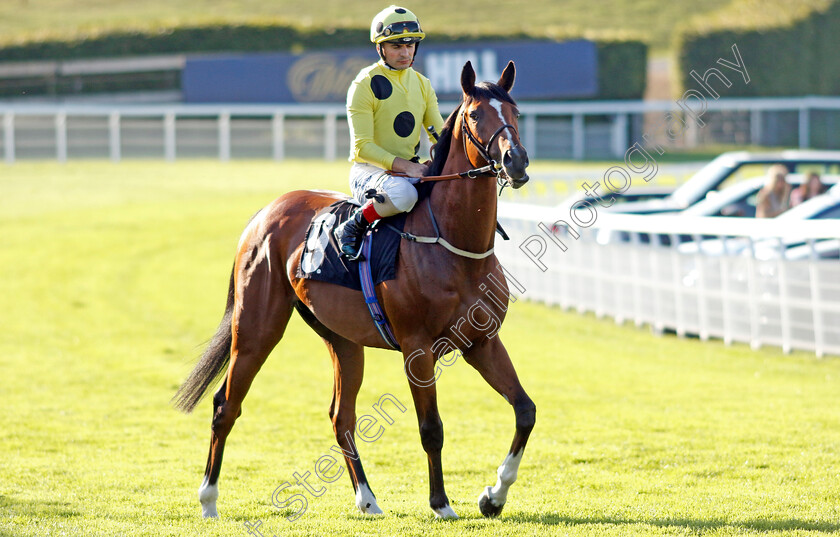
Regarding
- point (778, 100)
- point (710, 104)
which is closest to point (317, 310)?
point (710, 104)

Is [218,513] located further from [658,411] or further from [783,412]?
[783,412]

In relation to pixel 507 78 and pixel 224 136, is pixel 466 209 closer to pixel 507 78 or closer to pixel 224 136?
pixel 507 78

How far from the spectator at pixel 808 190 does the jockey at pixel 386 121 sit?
9420 millimetres

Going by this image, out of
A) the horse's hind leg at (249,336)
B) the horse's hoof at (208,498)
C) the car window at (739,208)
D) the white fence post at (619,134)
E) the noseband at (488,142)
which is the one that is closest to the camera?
the noseband at (488,142)

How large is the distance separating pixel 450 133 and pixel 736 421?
3734mm

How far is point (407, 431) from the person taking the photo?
7.56 metres

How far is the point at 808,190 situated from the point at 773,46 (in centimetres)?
2179

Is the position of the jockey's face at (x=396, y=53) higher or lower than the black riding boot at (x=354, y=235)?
higher

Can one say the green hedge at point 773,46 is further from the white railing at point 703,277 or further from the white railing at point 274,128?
the white railing at point 703,277

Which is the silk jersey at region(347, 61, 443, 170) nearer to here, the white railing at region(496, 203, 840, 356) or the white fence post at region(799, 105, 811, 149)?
the white railing at region(496, 203, 840, 356)

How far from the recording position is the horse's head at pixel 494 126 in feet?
14.1

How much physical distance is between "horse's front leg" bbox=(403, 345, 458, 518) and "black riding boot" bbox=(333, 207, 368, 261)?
0.59m

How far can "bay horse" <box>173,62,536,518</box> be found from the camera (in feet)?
15.3
